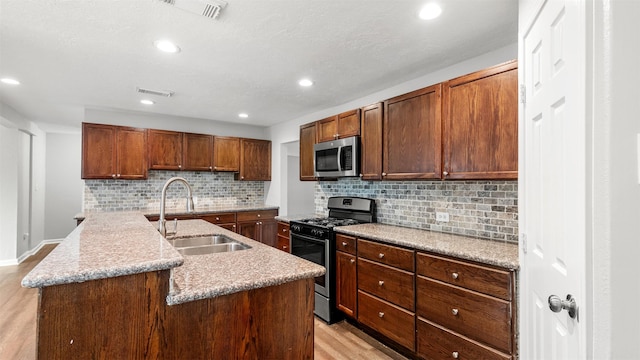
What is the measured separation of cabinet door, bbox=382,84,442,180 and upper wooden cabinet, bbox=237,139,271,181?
310cm

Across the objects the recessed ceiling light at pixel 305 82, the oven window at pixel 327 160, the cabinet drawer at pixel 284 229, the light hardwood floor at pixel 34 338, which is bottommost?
the light hardwood floor at pixel 34 338

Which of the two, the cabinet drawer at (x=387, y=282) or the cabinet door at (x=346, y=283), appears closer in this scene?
the cabinet drawer at (x=387, y=282)

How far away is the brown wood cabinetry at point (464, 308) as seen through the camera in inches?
68.1

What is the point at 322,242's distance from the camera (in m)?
3.10

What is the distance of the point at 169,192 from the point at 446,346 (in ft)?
14.9

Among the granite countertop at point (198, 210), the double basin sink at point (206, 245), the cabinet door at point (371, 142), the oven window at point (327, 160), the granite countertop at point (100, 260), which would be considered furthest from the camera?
the granite countertop at point (198, 210)

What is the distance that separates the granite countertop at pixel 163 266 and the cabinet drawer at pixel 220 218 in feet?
9.86

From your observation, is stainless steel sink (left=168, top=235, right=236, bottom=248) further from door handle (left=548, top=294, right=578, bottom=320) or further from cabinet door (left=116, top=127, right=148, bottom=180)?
cabinet door (left=116, top=127, right=148, bottom=180)

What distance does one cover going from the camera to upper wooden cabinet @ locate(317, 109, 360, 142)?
3.29 m

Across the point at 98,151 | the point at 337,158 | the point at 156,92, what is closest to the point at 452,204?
the point at 337,158

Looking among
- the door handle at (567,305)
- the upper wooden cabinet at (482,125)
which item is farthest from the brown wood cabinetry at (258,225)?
the door handle at (567,305)

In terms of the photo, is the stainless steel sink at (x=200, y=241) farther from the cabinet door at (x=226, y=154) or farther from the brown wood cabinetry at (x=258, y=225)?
the cabinet door at (x=226, y=154)

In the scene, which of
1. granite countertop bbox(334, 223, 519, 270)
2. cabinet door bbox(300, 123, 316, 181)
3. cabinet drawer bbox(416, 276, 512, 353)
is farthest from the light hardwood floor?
cabinet door bbox(300, 123, 316, 181)

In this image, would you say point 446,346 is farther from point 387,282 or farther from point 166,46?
point 166,46
